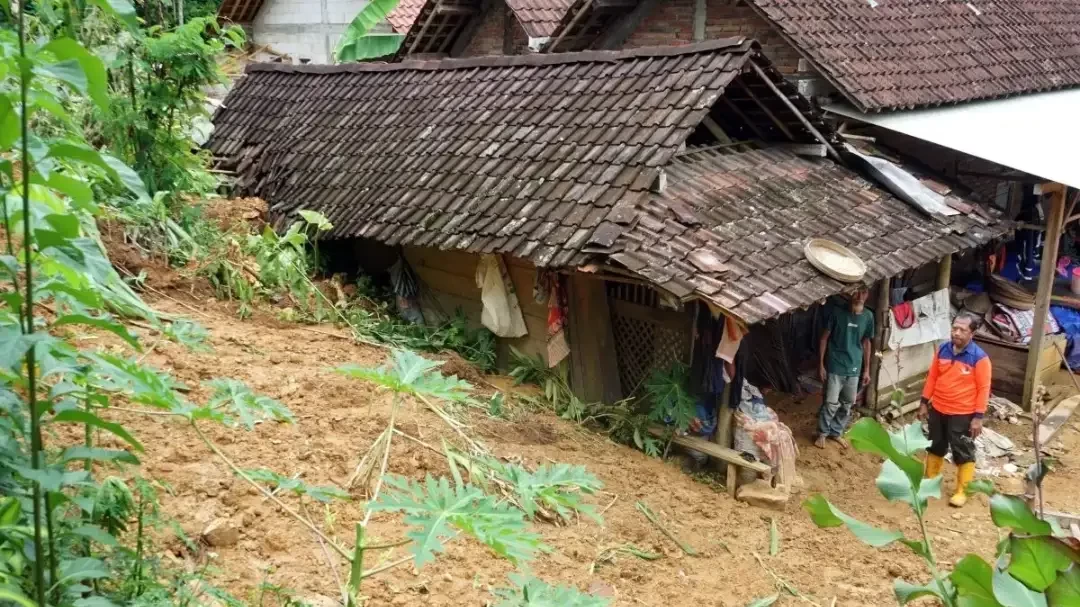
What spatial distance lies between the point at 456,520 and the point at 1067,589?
155 cm

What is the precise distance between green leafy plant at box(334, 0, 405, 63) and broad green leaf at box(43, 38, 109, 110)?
15541 millimetres

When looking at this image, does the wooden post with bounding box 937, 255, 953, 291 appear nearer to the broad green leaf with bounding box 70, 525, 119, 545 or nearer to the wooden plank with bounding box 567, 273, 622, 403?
the wooden plank with bounding box 567, 273, 622, 403

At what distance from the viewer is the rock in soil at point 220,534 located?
13.4ft

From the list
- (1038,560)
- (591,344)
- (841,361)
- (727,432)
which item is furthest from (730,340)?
(1038,560)

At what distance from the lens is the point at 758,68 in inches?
312

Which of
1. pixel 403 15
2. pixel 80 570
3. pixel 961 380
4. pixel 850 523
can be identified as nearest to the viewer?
pixel 850 523

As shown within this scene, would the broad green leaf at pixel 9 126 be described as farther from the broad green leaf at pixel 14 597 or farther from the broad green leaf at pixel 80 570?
the broad green leaf at pixel 80 570

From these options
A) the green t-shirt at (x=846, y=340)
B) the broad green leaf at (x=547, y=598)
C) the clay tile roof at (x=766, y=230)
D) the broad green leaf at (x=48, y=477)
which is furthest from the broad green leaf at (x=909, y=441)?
the green t-shirt at (x=846, y=340)

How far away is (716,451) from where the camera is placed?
718 cm

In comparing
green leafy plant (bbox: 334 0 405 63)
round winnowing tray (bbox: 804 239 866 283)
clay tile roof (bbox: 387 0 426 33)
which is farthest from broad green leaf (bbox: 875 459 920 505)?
clay tile roof (bbox: 387 0 426 33)

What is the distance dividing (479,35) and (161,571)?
42.5ft

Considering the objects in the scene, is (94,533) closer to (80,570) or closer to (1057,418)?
(80,570)

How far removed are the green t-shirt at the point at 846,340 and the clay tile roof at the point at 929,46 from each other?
8.94 feet

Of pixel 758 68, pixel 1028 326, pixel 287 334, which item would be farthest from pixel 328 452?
pixel 1028 326
